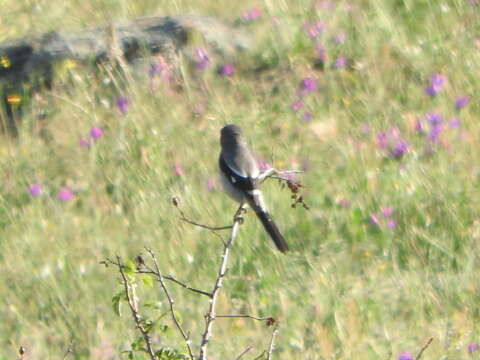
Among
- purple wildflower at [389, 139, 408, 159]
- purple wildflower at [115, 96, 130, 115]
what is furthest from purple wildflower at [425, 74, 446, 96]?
purple wildflower at [115, 96, 130, 115]

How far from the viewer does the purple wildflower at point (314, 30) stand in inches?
340

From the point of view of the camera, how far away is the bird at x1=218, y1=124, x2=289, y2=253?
5750 mm

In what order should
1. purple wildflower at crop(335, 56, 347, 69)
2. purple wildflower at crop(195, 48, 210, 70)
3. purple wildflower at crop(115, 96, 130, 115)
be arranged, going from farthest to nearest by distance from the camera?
purple wildflower at crop(195, 48, 210, 70)
purple wildflower at crop(335, 56, 347, 69)
purple wildflower at crop(115, 96, 130, 115)

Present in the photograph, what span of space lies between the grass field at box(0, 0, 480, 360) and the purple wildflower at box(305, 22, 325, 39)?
1 centimetres

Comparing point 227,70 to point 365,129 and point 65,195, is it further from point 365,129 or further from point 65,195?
point 65,195

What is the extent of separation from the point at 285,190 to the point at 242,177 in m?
0.86

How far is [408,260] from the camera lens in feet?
20.3

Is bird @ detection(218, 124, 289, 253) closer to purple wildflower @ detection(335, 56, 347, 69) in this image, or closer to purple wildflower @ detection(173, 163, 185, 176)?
purple wildflower @ detection(173, 163, 185, 176)

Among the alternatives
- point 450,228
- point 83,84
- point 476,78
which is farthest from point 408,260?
point 83,84

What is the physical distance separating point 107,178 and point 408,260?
2196 mm

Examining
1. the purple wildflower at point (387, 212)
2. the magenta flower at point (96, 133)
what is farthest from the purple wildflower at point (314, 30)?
the purple wildflower at point (387, 212)

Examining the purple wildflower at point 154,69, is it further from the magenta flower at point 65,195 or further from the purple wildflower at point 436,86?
the purple wildflower at point 436,86

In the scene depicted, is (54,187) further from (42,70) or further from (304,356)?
(304,356)

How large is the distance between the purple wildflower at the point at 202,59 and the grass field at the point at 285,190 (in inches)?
1.9
